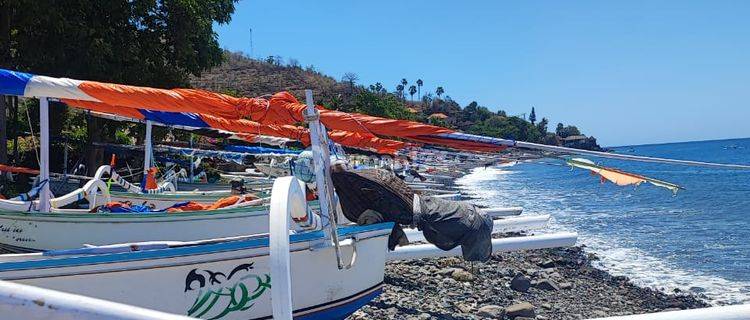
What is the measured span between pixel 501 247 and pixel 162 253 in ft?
21.9

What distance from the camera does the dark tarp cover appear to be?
6402 millimetres

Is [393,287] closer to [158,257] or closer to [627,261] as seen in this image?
[158,257]

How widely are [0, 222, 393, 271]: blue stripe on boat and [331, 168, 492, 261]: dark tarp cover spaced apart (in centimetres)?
42

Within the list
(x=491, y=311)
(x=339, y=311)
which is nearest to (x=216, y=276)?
(x=339, y=311)

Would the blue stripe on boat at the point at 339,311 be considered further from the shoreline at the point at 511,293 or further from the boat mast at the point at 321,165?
the shoreline at the point at 511,293

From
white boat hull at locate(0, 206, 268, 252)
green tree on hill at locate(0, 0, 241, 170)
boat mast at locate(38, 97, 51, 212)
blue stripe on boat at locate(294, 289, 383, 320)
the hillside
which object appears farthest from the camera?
the hillside

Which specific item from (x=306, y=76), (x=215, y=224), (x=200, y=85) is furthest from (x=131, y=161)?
(x=306, y=76)

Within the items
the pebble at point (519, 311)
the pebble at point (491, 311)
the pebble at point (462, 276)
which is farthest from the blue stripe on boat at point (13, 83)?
the pebble at point (462, 276)

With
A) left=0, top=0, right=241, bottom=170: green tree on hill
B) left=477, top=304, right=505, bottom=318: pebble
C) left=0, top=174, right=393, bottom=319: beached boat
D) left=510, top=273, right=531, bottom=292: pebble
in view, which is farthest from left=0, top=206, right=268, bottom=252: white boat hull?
left=0, top=0, right=241, bottom=170: green tree on hill

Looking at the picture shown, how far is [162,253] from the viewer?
5.35 meters

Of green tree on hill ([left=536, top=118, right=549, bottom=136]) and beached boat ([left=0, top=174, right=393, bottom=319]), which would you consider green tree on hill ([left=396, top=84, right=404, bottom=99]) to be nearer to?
green tree on hill ([left=536, top=118, right=549, bottom=136])

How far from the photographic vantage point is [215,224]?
29.6ft

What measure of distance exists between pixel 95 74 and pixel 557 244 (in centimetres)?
1360

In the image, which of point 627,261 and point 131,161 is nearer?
point 627,261
